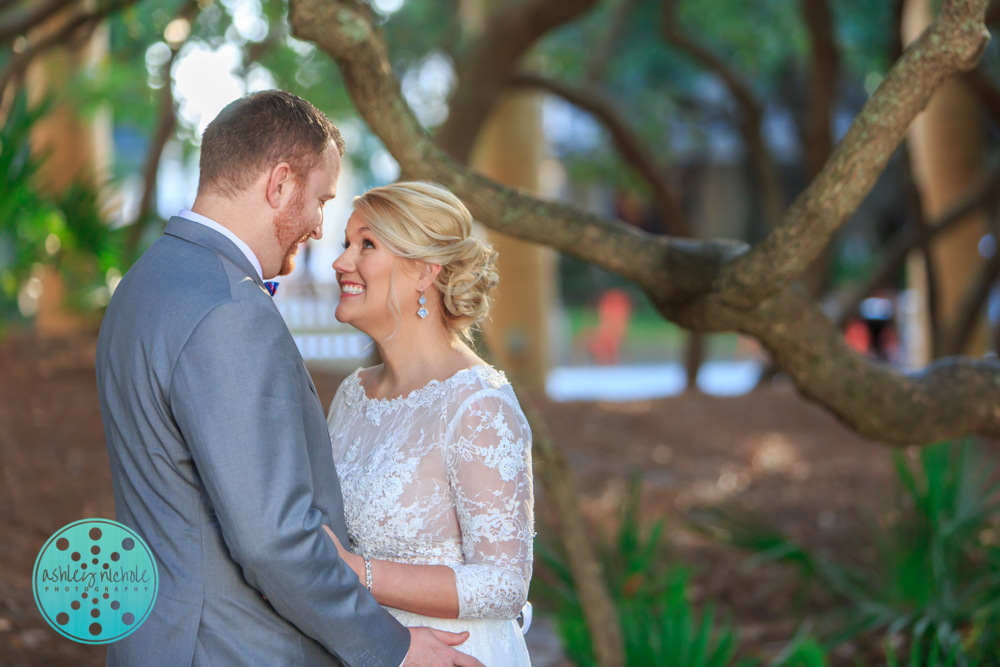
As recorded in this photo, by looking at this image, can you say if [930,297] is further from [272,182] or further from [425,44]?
[425,44]

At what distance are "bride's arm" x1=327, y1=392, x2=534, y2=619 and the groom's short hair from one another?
743 mm

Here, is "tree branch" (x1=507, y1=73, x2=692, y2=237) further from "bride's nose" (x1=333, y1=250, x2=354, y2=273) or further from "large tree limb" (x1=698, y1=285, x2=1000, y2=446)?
"bride's nose" (x1=333, y1=250, x2=354, y2=273)

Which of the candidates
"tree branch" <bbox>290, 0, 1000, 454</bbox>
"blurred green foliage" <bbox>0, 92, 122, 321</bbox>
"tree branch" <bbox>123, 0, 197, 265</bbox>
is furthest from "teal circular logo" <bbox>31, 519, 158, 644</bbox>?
"tree branch" <bbox>123, 0, 197, 265</bbox>

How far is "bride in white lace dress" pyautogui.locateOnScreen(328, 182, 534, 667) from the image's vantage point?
7.30 ft

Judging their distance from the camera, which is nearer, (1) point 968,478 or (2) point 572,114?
(1) point 968,478

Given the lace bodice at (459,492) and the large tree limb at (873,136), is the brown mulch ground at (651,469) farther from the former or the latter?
the large tree limb at (873,136)

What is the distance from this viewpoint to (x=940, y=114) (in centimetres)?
977

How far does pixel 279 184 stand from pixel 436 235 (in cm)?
57

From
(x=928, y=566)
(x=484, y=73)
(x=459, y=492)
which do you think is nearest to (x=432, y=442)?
(x=459, y=492)

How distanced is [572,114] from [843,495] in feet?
74.9

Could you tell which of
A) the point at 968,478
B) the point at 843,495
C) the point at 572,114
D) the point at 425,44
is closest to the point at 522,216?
the point at 968,478

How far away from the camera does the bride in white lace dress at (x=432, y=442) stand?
2.22m

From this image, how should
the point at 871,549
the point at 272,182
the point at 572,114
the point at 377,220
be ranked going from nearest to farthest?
the point at 272,182 → the point at 377,220 → the point at 871,549 → the point at 572,114

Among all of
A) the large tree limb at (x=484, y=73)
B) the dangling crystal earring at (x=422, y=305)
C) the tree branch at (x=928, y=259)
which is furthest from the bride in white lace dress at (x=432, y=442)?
the tree branch at (x=928, y=259)
